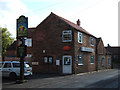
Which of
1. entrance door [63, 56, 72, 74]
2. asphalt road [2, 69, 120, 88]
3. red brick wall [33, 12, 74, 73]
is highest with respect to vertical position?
red brick wall [33, 12, 74, 73]

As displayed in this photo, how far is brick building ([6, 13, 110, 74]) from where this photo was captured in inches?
942

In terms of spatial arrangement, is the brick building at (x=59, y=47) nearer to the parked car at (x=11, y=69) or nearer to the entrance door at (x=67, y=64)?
the entrance door at (x=67, y=64)

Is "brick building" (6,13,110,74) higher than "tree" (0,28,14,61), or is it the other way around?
"tree" (0,28,14,61)

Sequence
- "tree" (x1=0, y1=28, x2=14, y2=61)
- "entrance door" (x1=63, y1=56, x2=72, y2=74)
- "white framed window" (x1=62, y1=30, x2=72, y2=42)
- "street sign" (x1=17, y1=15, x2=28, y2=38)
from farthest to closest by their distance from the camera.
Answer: "tree" (x1=0, y1=28, x2=14, y2=61), "white framed window" (x1=62, y1=30, x2=72, y2=42), "entrance door" (x1=63, y1=56, x2=72, y2=74), "street sign" (x1=17, y1=15, x2=28, y2=38)

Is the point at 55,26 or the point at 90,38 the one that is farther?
the point at 90,38

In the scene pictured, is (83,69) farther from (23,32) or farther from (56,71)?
(23,32)

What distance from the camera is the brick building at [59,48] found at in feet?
78.5

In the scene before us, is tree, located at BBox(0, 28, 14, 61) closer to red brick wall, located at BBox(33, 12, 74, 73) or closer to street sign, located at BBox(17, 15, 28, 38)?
red brick wall, located at BBox(33, 12, 74, 73)

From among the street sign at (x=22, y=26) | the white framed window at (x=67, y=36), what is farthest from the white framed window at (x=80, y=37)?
the street sign at (x=22, y=26)

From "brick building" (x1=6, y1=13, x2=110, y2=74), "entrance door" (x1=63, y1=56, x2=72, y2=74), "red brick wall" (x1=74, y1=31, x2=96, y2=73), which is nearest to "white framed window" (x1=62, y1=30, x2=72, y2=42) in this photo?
"brick building" (x1=6, y1=13, x2=110, y2=74)

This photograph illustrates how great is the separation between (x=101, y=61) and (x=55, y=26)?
15.4 metres

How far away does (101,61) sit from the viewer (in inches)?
1406

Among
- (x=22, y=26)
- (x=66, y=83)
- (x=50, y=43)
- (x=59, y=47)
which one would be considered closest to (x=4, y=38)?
(x=50, y=43)

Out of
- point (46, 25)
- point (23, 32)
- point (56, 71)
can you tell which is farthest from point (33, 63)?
point (23, 32)
